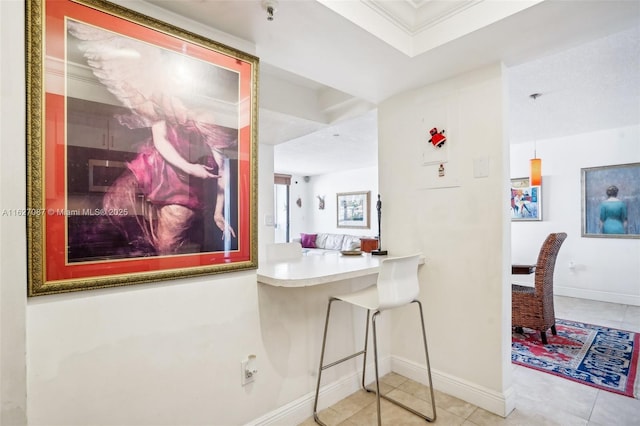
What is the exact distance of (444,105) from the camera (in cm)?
225

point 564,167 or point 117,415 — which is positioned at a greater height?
point 564,167

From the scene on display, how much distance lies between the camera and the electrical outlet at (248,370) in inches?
65.6

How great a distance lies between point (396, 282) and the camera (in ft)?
5.66

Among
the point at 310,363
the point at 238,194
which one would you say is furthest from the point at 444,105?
the point at 310,363

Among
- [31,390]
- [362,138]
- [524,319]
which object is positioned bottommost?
[524,319]

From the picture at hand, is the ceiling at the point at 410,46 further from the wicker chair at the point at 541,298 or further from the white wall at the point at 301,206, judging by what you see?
the white wall at the point at 301,206

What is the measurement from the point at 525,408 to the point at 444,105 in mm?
2044

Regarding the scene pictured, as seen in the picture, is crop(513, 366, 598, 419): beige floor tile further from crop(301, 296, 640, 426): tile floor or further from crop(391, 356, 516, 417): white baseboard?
crop(391, 356, 516, 417): white baseboard

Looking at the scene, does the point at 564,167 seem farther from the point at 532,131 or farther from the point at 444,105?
the point at 444,105

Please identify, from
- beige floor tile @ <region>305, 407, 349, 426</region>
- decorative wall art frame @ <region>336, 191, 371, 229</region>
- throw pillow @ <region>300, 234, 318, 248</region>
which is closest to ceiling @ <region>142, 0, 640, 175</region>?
beige floor tile @ <region>305, 407, 349, 426</region>

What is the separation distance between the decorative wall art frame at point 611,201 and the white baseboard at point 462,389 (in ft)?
11.9

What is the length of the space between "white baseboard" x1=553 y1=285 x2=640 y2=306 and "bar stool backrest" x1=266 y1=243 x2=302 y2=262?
14.7ft

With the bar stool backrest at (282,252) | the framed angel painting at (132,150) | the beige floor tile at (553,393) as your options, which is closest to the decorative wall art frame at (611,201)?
the beige floor tile at (553,393)

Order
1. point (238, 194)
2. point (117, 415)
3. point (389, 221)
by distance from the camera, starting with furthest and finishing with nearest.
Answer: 1. point (389, 221)
2. point (238, 194)
3. point (117, 415)
